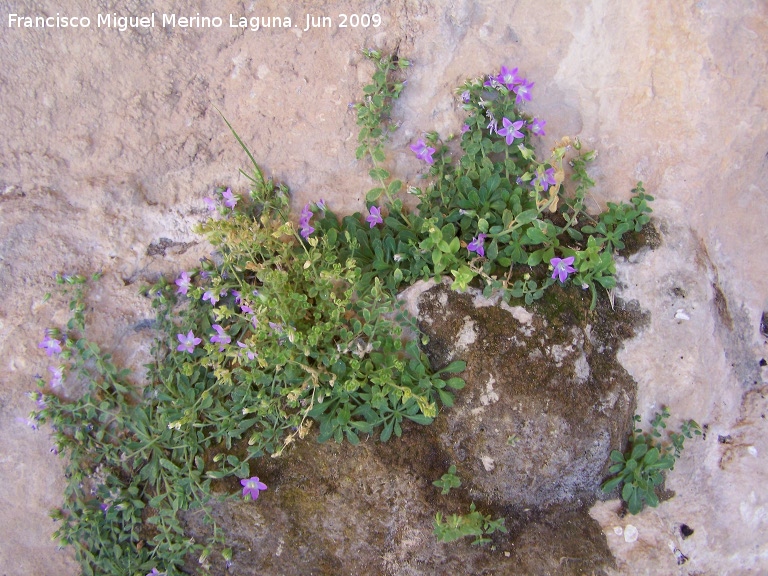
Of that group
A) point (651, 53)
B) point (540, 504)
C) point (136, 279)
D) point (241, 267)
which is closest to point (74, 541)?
point (136, 279)

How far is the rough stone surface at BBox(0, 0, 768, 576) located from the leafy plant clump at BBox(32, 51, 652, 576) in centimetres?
18

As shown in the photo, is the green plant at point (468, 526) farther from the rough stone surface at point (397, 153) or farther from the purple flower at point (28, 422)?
the purple flower at point (28, 422)

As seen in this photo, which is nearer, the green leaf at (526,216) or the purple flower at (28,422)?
the green leaf at (526,216)

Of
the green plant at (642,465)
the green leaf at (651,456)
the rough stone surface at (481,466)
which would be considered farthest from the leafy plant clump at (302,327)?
the green leaf at (651,456)

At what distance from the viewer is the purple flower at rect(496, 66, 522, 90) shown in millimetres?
2996

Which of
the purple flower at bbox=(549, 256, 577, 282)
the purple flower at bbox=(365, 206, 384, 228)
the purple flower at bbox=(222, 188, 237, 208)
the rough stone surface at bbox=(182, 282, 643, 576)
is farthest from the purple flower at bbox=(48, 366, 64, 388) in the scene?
the purple flower at bbox=(549, 256, 577, 282)

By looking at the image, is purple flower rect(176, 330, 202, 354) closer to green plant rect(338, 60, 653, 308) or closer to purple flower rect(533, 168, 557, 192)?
green plant rect(338, 60, 653, 308)

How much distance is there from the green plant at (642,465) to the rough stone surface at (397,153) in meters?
0.12

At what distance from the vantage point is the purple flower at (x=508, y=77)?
9.83 feet

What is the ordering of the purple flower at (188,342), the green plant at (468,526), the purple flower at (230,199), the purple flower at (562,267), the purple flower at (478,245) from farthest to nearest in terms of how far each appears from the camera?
the purple flower at (230,199) < the purple flower at (188,342) < the purple flower at (478,245) < the purple flower at (562,267) < the green plant at (468,526)

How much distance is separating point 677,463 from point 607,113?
1995mm

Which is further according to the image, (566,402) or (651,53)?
(651,53)

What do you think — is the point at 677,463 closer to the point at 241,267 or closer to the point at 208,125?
the point at 241,267

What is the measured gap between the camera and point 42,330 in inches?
122
